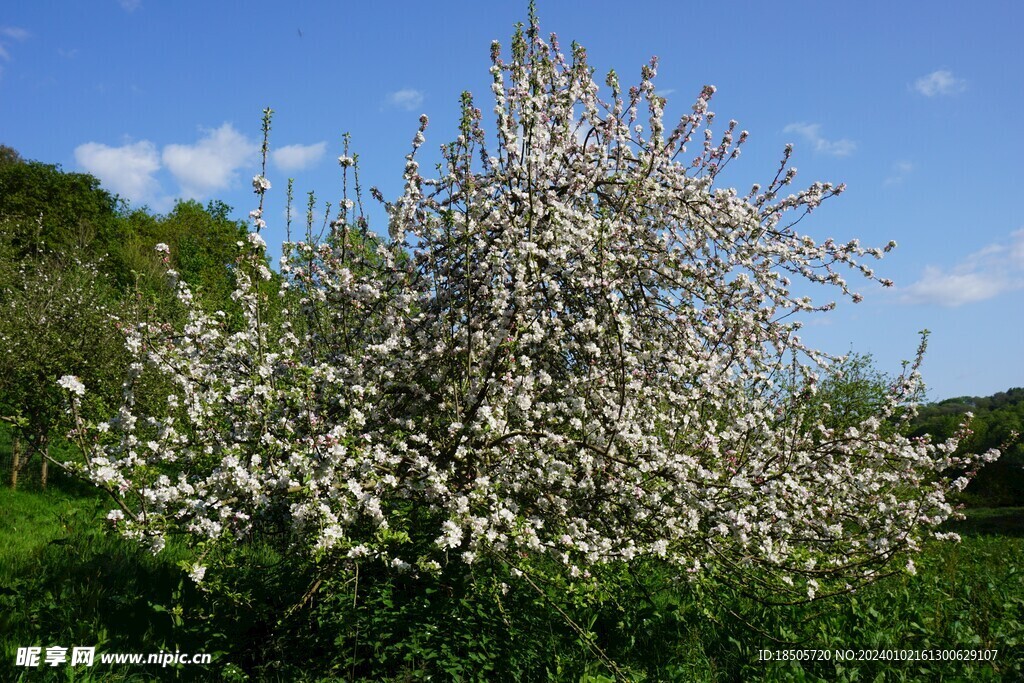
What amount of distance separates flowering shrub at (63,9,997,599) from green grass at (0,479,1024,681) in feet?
1.56

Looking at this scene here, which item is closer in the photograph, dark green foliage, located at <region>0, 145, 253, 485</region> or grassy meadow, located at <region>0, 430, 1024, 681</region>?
grassy meadow, located at <region>0, 430, 1024, 681</region>

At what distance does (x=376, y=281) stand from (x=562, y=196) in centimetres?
233

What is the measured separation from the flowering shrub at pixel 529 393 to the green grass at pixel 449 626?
48 cm

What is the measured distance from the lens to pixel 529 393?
616 cm

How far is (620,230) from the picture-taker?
6676 mm

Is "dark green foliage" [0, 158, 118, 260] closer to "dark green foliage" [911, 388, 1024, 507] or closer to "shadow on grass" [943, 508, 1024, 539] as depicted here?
"shadow on grass" [943, 508, 1024, 539]

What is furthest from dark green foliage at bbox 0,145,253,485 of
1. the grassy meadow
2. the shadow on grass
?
the shadow on grass

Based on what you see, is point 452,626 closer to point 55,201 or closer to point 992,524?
point 992,524

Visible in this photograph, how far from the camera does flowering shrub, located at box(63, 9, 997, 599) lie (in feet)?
17.5

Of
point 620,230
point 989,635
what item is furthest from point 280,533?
point 989,635

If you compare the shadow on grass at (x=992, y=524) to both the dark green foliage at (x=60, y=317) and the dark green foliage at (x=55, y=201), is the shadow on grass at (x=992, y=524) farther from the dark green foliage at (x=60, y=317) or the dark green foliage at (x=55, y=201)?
the dark green foliage at (x=55, y=201)

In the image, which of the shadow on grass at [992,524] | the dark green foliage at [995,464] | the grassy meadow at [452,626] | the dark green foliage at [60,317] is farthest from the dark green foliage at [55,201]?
the dark green foliage at [995,464]

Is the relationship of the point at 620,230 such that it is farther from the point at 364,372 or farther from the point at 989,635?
the point at 989,635

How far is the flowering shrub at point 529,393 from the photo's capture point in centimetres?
532
